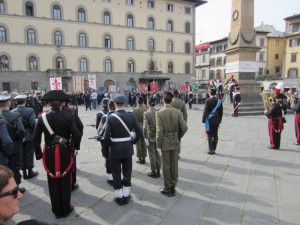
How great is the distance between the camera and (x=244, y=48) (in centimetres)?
1505

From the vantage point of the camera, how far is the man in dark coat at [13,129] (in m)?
4.23

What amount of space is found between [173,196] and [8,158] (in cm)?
307

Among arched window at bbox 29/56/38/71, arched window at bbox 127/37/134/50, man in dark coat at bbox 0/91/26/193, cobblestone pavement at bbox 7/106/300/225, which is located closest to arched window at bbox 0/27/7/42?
arched window at bbox 29/56/38/71

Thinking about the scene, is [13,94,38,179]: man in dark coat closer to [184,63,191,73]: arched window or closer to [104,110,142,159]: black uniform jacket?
[104,110,142,159]: black uniform jacket

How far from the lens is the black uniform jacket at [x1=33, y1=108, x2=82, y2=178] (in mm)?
3447

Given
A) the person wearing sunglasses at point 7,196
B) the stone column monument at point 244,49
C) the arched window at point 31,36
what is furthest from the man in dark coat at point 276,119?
the arched window at point 31,36

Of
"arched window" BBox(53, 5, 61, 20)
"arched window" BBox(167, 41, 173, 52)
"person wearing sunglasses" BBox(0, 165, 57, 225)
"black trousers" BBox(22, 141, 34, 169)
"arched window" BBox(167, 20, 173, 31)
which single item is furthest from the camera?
"arched window" BBox(167, 41, 173, 52)

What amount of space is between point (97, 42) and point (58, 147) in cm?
3415

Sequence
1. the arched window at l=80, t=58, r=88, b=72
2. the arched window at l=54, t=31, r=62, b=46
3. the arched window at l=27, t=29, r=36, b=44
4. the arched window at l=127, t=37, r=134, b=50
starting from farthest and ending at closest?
the arched window at l=127, t=37, r=134, b=50, the arched window at l=80, t=58, r=88, b=72, the arched window at l=54, t=31, r=62, b=46, the arched window at l=27, t=29, r=36, b=44

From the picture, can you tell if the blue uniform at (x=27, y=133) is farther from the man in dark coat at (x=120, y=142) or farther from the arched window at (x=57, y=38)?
the arched window at (x=57, y=38)

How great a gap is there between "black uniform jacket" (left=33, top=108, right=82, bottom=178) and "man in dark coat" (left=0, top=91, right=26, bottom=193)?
1033 millimetres

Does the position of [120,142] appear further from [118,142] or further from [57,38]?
[57,38]

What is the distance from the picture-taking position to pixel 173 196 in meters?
4.22

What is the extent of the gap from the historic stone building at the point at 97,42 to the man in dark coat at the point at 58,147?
28413 mm
